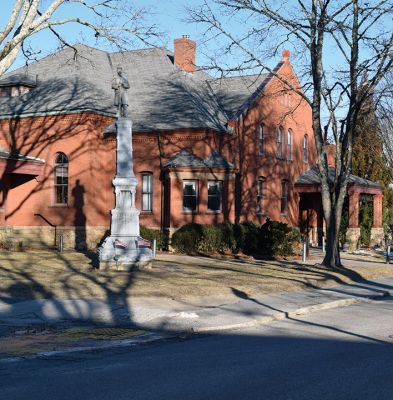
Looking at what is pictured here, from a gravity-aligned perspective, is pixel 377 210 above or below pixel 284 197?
below

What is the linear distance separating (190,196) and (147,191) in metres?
2.34

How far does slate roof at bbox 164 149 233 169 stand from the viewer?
3023 cm

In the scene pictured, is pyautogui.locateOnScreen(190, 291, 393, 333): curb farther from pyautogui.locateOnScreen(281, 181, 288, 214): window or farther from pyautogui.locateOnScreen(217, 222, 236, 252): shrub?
pyautogui.locateOnScreen(281, 181, 288, 214): window

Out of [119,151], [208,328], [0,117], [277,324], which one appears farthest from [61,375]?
[0,117]

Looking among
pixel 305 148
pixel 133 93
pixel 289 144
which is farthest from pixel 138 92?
pixel 305 148

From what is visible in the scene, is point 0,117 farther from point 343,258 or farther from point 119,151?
point 343,258

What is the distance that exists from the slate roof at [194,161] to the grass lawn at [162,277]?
6.05m

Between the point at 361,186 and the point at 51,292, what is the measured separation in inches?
989

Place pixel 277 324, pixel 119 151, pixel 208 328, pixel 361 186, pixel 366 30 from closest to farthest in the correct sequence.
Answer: pixel 208 328 < pixel 277 324 < pixel 119 151 < pixel 366 30 < pixel 361 186

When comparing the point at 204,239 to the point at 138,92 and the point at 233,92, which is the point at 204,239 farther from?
the point at 233,92

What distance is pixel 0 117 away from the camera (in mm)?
32156

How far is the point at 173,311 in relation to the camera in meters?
13.3

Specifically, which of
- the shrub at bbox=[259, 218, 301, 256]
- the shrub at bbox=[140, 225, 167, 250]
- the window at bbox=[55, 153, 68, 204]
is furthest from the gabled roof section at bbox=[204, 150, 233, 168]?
the window at bbox=[55, 153, 68, 204]

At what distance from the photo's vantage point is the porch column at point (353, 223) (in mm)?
36156
